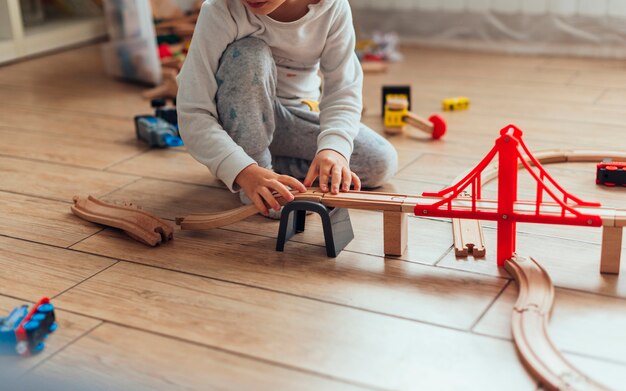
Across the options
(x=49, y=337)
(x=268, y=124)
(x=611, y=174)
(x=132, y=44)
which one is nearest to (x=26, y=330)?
(x=49, y=337)

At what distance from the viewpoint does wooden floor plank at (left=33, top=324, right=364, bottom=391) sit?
81 centimetres

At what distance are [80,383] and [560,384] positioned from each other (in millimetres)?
483

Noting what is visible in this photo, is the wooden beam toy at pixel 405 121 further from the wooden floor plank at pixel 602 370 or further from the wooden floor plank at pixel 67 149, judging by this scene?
the wooden floor plank at pixel 602 370

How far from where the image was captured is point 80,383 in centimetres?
82

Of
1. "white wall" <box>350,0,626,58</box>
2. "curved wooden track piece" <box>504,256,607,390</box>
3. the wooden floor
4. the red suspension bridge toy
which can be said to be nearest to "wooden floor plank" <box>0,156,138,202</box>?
the wooden floor

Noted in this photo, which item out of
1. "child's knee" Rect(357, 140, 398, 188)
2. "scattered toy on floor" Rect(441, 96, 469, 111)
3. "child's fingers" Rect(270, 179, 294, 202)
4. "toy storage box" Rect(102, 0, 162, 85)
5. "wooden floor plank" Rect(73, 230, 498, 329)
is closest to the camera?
"wooden floor plank" Rect(73, 230, 498, 329)

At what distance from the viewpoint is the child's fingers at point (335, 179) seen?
3.71 feet

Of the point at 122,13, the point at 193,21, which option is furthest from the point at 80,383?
the point at 193,21

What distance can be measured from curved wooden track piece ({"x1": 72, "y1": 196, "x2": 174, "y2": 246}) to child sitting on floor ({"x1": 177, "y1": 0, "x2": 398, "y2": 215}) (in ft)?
0.38

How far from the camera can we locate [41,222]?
4.15 feet

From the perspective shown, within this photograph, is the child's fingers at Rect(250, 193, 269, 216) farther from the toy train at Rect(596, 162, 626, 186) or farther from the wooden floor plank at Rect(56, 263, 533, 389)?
the toy train at Rect(596, 162, 626, 186)

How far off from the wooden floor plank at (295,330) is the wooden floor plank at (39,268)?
3 centimetres

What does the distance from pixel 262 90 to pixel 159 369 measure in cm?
55

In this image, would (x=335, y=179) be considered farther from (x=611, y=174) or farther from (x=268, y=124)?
(x=611, y=174)
